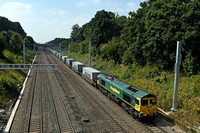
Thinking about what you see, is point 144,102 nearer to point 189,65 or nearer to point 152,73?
point 189,65

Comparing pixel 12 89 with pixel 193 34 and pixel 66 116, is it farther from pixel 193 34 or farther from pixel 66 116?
pixel 193 34

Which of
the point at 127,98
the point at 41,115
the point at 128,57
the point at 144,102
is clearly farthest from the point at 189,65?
the point at 41,115

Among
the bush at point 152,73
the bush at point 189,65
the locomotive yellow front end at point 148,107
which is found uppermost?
the bush at point 189,65

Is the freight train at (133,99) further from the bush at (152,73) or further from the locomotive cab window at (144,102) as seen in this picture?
the bush at (152,73)

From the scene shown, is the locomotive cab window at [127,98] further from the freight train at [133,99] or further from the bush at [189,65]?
the bush at [189,65]

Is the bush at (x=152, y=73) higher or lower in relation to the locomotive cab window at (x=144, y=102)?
higher

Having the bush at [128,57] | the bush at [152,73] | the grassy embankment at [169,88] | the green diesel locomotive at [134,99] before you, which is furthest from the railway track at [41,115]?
the bush at [128,57]

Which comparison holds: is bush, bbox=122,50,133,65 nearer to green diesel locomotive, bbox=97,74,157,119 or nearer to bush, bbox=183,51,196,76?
bush, bbox=183,51,196,76

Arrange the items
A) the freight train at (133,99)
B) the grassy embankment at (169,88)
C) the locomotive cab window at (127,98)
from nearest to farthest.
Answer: the freight train at (133,99), the grassy embankment at (169,88), the locomotive cab window at (127,98)

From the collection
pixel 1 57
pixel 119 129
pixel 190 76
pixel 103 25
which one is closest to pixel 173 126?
pixel 119 129

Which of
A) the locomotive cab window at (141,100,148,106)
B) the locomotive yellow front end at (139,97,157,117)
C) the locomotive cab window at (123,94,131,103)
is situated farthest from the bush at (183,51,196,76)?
the locomotive cab window at (141,100,148,106)

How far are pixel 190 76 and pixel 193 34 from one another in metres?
6.75

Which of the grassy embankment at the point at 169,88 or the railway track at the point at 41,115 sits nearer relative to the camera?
the railway track at the point at 41,115

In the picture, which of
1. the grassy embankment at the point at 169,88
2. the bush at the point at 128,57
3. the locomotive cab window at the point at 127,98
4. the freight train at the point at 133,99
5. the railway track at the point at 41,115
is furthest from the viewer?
the bush at the point at 128,57
